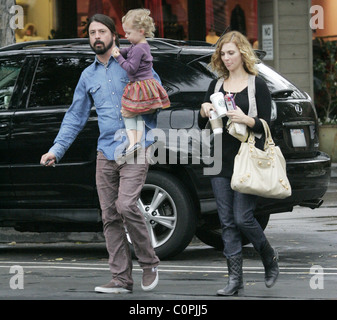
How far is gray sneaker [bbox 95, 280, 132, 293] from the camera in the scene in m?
7.24

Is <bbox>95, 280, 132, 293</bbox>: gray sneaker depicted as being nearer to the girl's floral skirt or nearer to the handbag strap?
the girl's floral skirt

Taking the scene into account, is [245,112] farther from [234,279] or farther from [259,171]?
[234,279]

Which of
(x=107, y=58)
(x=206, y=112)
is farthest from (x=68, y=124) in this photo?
(x=206, y=112)

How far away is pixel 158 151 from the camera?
29.2 feet

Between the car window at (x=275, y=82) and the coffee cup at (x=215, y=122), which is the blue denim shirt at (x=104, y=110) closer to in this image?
the coffee cup at (x=215, y=122)

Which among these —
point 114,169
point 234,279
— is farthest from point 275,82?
point 234,279

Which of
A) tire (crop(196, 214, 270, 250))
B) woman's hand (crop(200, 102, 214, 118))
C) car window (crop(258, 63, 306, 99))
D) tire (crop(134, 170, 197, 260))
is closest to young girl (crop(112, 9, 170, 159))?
woman's hand (crop(200, 102, 214, 118))

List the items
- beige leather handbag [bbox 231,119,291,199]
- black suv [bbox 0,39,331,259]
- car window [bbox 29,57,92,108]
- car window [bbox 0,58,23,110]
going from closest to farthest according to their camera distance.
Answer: beige leather handbag [bbox 231,119,291,199]
black suv [bbox 0,39,331,259]
car window [bbox 29,57,92,108]
car window [bbox 0,58,23,110]

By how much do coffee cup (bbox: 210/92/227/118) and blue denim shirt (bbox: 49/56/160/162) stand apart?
493mm

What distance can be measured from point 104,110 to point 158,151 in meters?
1.64

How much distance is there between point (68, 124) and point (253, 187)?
1406 mm

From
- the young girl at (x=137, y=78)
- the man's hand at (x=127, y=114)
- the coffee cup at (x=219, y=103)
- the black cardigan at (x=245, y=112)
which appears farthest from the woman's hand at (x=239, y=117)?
the man's hand at (x=127, y=114)
